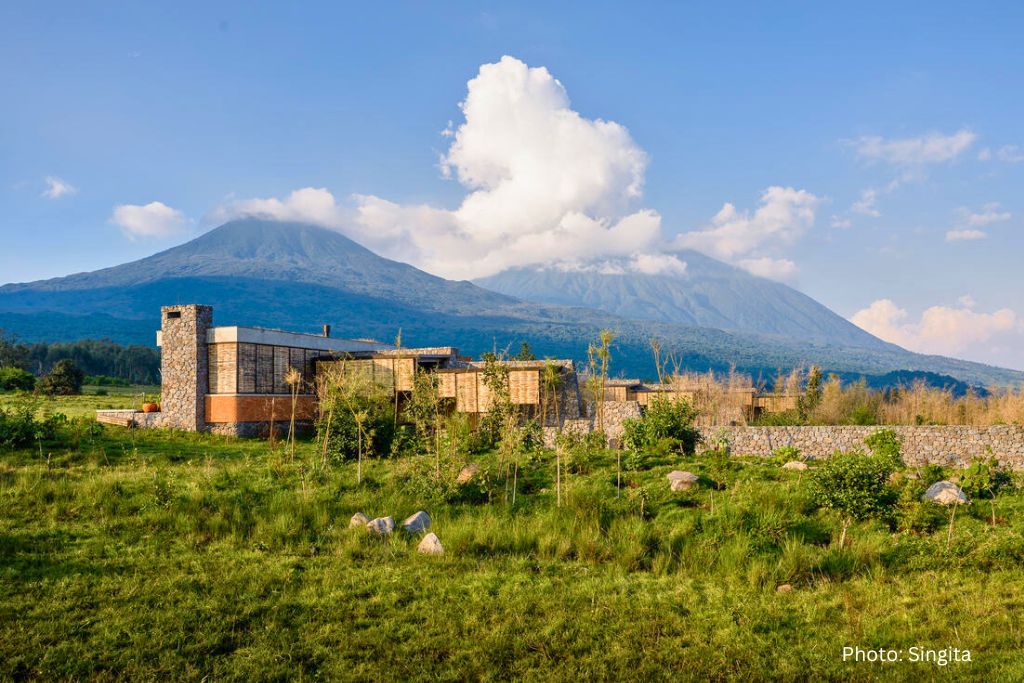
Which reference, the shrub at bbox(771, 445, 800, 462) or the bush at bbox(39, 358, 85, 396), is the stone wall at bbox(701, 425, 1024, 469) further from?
the bush at bbox(39, 358, 85, 396)

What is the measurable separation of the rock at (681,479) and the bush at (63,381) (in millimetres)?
28697

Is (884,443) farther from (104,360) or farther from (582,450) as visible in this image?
(104,360)

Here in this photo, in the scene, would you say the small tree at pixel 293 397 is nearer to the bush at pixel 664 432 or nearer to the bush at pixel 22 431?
the bush at pixel 22 431

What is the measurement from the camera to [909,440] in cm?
1564

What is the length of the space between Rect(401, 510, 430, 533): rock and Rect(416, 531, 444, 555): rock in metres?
0.56

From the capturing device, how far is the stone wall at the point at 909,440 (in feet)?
48.9

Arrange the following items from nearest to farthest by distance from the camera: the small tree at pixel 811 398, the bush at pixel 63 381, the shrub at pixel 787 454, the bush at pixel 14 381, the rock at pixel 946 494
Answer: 1. the rock at pixel 946 494
2. the shrub at pixel 787 454
3. the small tree at pixel 811 398
4. the bush at pixel 14 381
5. the bush at pixel 63 381

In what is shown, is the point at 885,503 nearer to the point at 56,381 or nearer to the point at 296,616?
the point at 296,616

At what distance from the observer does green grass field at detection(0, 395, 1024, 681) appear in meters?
5.00

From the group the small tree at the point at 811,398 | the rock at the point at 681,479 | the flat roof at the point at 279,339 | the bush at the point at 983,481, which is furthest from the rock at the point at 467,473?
the small tree at the point at 811,398

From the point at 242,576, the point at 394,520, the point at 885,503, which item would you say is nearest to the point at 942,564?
the point at 885,503

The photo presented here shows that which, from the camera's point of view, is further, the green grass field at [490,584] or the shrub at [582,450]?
the shrub at [582,450]

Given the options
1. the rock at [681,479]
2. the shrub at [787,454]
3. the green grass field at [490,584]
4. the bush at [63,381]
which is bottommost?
the green grass field at [490,584]

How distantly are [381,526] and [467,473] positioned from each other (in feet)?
8.63
